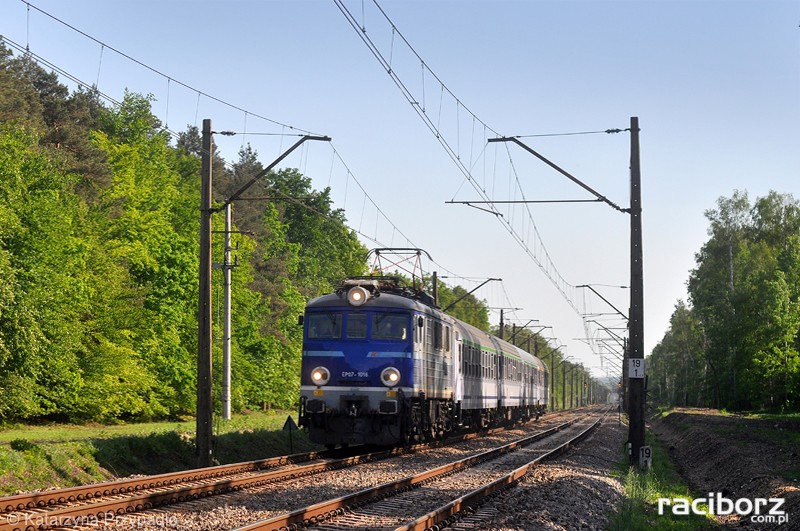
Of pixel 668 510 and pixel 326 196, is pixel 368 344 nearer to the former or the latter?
pixel 668 510

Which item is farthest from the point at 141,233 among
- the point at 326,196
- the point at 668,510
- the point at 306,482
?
the point at 326,196

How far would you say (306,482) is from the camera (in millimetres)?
18078

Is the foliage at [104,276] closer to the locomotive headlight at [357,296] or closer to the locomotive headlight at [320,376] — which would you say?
the locomotive headlight at [357,296]

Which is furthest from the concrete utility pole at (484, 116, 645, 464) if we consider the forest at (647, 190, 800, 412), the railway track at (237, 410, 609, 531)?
the forest at (647, 190, 800, 412)

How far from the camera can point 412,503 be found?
51.3ft

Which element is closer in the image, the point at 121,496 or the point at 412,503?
the point at 121,496

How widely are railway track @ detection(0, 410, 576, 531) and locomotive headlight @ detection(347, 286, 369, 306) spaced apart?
4.82 m

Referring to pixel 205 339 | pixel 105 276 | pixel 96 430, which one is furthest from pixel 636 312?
Answer: pixel 105 276

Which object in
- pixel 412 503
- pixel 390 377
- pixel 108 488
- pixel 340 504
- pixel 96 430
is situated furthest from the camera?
pixel 96 430

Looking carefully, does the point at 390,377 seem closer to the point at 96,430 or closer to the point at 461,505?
the point at 461,505

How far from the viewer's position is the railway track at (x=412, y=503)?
12922 mm

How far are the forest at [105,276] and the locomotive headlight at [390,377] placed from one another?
5.08 meters

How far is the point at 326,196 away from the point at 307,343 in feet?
209

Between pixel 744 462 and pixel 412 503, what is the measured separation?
1277 cm
